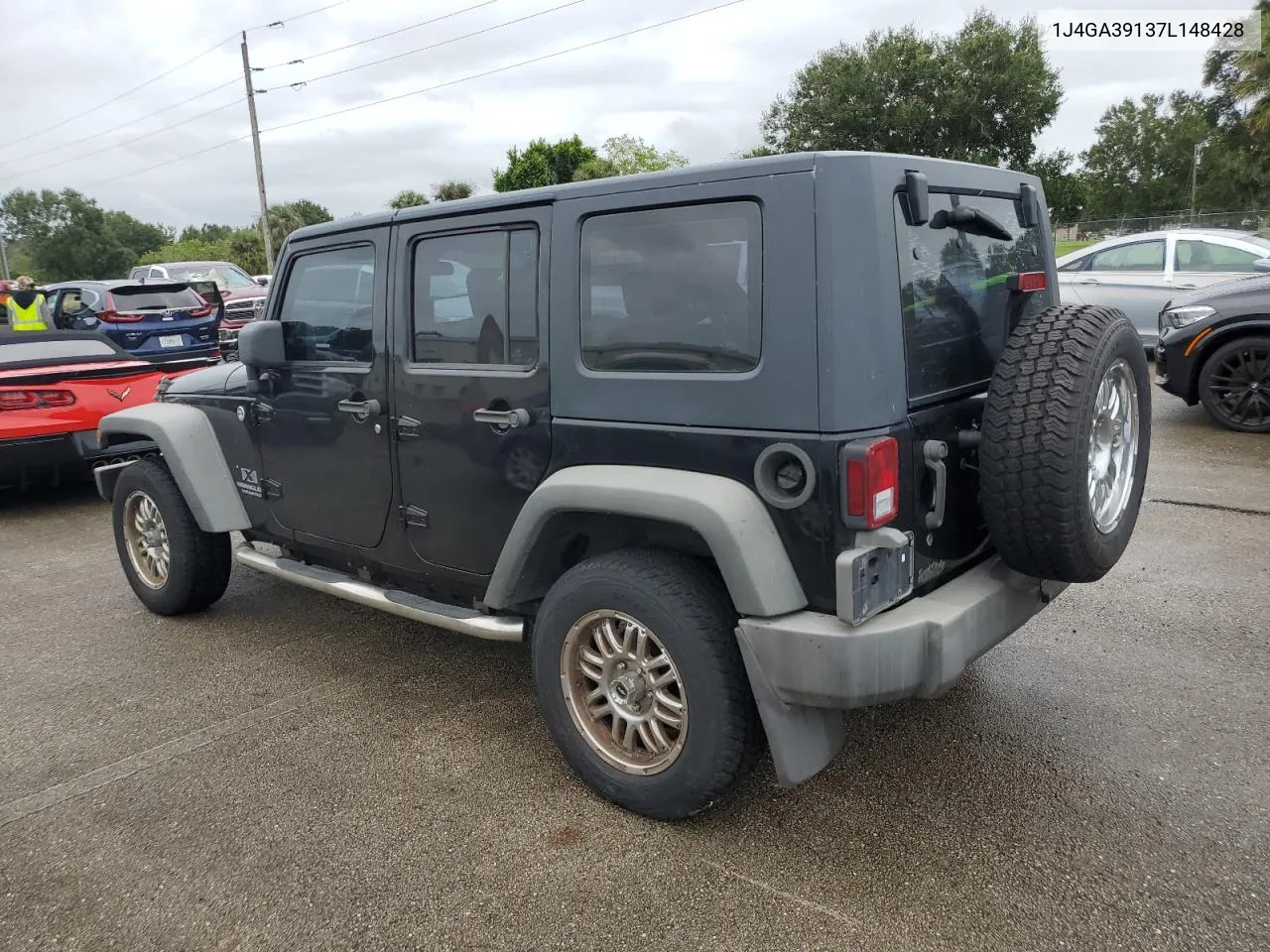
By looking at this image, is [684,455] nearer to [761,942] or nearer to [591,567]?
[591,567]

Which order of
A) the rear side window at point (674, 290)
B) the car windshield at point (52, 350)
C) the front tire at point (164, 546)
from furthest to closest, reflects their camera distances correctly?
1. the car windshield at point (52, 350)
2. the front tire at point (164, 546)
3. the rear side window at point (674, 290)

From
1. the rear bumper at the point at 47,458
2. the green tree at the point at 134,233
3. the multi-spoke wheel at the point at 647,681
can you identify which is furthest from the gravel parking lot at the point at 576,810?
the green tree at the point at 134,233

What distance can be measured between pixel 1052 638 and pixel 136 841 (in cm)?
354

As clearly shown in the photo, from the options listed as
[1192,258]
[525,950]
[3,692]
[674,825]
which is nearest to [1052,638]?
[674,825]

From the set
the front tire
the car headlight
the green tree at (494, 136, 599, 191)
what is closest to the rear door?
the front tire

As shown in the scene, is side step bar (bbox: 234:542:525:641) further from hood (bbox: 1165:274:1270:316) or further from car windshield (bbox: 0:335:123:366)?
hood (bbox: 1165:274:1270:316)

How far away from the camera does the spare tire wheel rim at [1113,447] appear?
2793mm

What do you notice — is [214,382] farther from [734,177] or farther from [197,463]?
[734,177]

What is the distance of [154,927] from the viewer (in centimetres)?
249

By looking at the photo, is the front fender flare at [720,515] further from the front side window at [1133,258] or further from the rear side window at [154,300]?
the rear side window at [154,300]

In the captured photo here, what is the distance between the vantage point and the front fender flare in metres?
2.47

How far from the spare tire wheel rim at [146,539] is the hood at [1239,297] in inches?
298

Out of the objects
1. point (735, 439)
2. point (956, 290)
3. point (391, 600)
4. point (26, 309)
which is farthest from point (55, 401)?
point (956, 290)

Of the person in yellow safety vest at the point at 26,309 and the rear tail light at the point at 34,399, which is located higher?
the person in yellow safety vest at the point at 26,309
